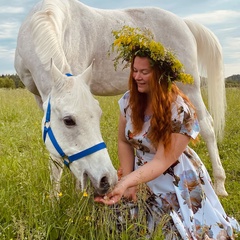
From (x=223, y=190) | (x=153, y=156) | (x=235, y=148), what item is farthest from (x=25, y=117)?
(x=153, y=156)

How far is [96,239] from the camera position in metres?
2.46

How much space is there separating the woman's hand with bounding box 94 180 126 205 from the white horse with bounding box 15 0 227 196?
17 centimetres

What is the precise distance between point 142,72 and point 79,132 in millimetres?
621

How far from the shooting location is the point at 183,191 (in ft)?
9.00

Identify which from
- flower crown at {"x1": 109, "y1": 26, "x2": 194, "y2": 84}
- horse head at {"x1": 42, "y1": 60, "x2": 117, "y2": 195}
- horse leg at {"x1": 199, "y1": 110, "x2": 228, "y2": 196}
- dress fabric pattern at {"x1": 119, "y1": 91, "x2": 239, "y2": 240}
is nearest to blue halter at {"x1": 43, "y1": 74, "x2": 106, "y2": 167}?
horse head at {"x1": 42, "y1": 60, "x2": 117, "y2": 195}

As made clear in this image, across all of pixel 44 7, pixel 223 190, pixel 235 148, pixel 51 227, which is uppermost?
pixel 44 7

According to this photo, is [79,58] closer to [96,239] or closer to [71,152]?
[71,152]

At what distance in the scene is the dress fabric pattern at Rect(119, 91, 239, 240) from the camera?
8.70 feet

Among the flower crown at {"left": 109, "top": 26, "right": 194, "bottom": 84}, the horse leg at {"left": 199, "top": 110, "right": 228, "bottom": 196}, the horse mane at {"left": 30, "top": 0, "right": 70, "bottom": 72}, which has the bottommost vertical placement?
the horse leg at {"left": 199, "top": 110, "right": 228, "bottom": 196}

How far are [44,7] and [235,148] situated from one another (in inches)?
156

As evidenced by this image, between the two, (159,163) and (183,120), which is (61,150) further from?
(183,120)

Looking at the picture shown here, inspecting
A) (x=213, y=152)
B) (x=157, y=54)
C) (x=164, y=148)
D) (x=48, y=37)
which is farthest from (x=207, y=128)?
(x=48, y=37)

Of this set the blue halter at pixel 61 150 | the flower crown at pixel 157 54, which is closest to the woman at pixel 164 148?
the flower crown at pixel 157 54

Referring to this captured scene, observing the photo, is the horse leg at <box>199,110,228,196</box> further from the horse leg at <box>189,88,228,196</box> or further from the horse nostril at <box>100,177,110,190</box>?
the horse nostril at <box>100,177,110,190</box>
